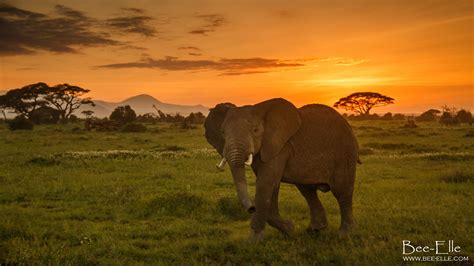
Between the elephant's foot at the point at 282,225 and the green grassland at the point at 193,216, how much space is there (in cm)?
18

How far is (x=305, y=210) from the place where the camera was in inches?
508

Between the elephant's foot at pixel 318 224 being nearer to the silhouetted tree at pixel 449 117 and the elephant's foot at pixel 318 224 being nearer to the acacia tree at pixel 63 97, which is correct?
the silhouetted tree at pixel 449 117

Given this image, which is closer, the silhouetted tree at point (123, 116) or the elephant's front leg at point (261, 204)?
the elephant's front leg at point (261, 204)

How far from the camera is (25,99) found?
80750 millimetres

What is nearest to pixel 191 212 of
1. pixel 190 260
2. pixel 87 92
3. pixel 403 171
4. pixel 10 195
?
pixel 190 260

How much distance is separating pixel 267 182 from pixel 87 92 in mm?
85572

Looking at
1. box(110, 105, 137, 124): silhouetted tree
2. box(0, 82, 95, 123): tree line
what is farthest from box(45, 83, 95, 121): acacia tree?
box(110, 105, 137, 124): silhouetted tree

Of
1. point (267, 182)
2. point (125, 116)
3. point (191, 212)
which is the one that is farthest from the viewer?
point (125, 116)

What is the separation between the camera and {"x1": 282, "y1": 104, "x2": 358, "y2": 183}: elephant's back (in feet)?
31.3

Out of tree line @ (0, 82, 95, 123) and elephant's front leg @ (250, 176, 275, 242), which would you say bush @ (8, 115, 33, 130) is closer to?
tree line @ (0, 82, 95, 123)

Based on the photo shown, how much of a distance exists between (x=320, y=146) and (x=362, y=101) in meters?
99.5

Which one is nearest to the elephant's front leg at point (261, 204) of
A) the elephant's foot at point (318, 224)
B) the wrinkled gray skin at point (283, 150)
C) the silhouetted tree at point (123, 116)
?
the wrinkled gray skin at point (283, 150)

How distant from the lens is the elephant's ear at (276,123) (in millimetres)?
9117

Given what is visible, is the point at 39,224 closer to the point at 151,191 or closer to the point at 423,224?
the point at 151,191
